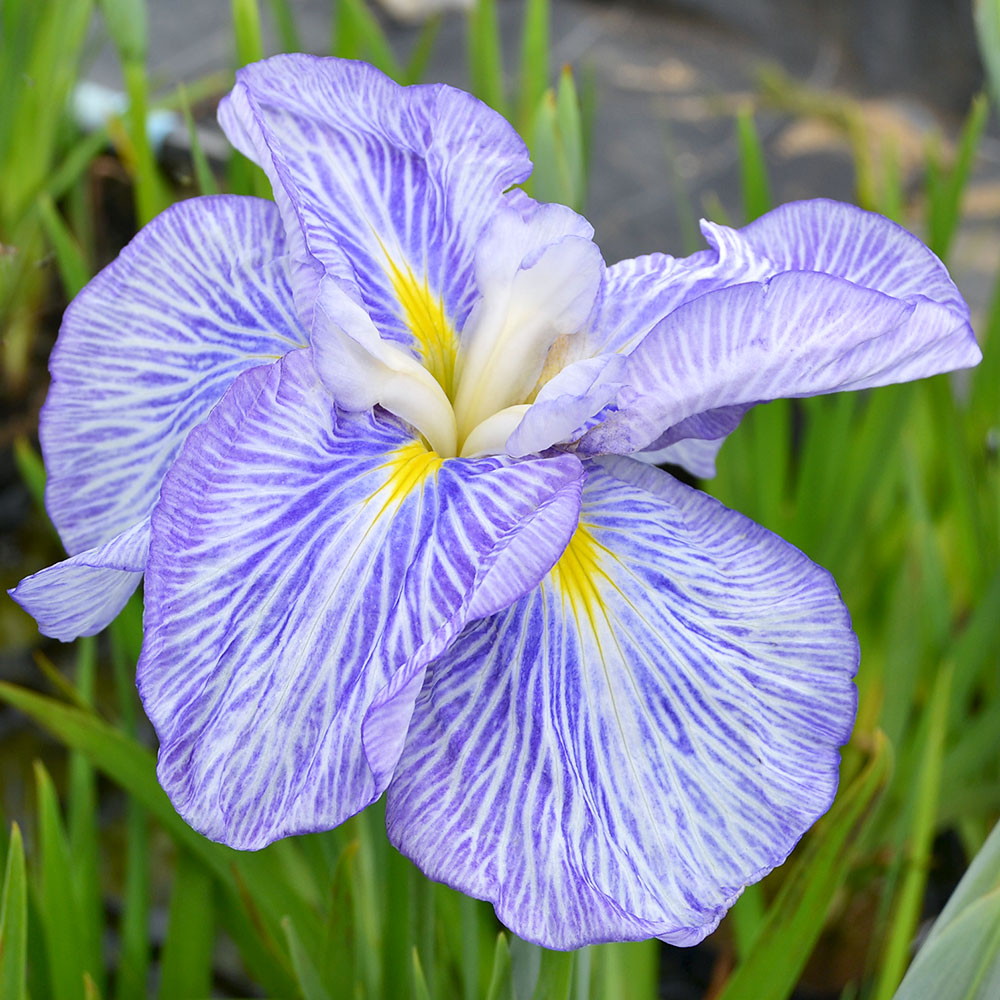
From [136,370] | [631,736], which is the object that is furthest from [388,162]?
[631,736]

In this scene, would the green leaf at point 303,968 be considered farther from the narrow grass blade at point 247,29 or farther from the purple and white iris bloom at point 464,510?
the narrow grass blade at point 247,29

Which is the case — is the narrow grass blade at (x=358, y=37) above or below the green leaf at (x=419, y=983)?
above

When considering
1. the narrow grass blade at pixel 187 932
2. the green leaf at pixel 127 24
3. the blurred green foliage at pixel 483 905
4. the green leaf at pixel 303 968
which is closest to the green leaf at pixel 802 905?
the blurred green foliage at pixel 483 905

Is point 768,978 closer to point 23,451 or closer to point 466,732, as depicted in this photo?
point 466,732

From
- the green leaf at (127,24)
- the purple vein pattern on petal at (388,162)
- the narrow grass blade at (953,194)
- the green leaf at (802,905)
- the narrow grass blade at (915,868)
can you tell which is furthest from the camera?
the narrow grass blade at (953,194)

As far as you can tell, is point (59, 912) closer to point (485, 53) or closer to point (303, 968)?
point (303, 968)

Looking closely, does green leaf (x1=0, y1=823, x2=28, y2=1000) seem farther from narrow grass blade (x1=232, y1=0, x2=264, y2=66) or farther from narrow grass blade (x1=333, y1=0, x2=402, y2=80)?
narrow grass blade (x1=333, y1=0, x2=402, y2=80)
